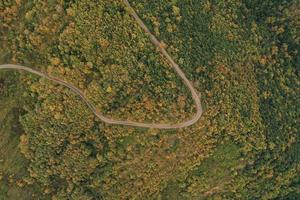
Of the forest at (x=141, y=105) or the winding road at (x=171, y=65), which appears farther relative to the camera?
the winding road at (x=171, y=65)

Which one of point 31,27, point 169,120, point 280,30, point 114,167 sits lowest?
point 114,167

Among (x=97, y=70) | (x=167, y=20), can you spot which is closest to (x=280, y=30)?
(x=167, y=20)

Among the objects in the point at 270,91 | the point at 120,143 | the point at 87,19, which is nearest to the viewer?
the point at 87,19

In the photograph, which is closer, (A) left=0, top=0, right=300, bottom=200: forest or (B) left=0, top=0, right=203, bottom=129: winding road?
(A) left=0, top=0, right=300, bottom=200: forest

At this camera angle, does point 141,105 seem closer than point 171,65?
Yes

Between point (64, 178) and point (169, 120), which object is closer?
point (169, 120)

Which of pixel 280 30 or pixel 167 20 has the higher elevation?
pixel 167 20

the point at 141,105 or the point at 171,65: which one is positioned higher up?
the point at 171,65

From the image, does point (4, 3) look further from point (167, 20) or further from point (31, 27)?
point (167, 20)
